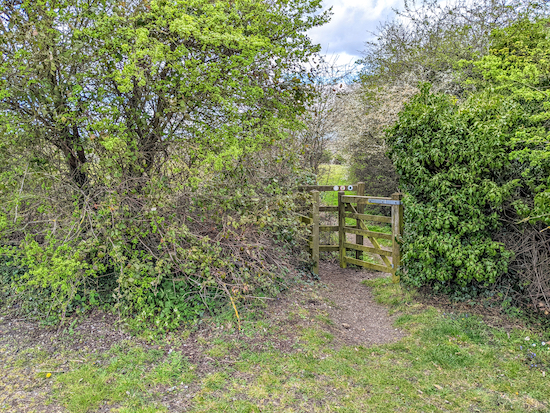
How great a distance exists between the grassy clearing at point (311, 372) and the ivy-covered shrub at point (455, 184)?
82cm

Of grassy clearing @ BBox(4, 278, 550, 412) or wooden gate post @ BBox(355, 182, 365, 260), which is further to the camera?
wooden gate post @ BBox(355, 182, 365, 260)

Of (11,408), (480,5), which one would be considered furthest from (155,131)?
(480,5)

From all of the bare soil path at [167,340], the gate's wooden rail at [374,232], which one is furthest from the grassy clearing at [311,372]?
the gate's wooden rail at [374,232]

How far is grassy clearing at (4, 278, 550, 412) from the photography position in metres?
3.34

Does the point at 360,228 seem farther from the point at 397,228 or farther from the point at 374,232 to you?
the point at 397,228

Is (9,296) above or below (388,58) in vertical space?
below

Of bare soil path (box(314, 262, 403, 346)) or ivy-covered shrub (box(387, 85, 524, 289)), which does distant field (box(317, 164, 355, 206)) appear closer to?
bare soil path (box(314, 262, 403, 346))

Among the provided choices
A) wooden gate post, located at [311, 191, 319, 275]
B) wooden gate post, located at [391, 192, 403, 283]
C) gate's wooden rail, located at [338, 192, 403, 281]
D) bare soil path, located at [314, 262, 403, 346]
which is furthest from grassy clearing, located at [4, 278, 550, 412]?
wooden gate post, located at [311, 191, 319, 275]

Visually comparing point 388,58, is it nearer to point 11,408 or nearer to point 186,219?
point 186,219

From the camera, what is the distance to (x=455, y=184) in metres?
5.18

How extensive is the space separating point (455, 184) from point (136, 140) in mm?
4631

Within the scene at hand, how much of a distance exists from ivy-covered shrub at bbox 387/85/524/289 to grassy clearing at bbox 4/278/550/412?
2.68 feet

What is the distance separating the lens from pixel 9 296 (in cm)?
543

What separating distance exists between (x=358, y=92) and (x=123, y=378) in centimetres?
1310
